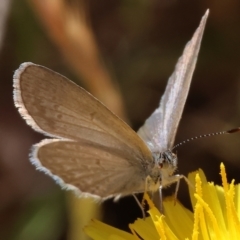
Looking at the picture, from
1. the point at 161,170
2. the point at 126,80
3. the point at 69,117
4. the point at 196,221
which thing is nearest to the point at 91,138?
the point at 69,117

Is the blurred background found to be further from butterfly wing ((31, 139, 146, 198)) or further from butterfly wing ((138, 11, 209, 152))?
butterfly wing ((31, 139, 146, 198))

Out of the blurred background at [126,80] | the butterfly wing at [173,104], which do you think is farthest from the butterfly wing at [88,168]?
the blurred background at [126,80]

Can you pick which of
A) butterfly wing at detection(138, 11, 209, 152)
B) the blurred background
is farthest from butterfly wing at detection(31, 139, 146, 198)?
the blurred background

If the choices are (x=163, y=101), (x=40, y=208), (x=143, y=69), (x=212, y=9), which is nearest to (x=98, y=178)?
(x=163, y=101)

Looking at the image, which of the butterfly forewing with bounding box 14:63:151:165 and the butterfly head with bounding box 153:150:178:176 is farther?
the butterfly head with bounding box 153:150:178:176

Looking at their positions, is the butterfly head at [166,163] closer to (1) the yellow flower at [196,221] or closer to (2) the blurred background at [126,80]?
(1) the yellow flower at [196,221]

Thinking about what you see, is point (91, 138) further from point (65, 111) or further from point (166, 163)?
point (166, 163)
